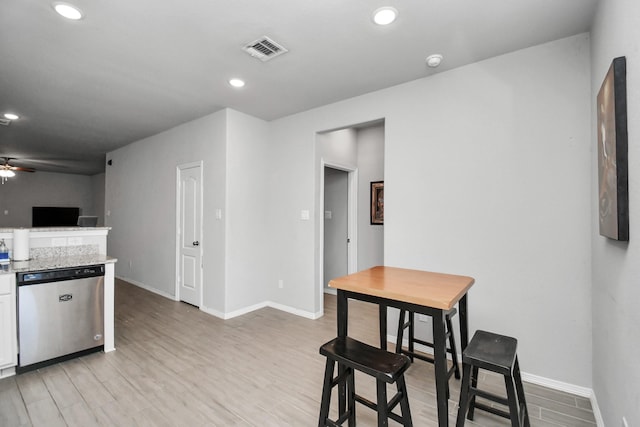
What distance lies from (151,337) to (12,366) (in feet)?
3.44

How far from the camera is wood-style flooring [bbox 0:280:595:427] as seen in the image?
Answer: 1955 mm

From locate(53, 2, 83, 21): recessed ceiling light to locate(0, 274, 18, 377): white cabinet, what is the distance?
203 cm

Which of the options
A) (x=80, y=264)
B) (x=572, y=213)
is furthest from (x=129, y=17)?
(x=572, y=213)

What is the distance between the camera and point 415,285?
191cm

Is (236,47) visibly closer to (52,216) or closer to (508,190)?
(508,190)

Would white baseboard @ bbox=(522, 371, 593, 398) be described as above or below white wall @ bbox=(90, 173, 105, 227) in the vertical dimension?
below

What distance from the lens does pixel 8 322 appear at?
2.39m

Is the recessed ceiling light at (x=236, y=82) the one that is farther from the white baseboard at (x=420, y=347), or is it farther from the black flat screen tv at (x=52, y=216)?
the black flat screen tv at (x=52, y=216)

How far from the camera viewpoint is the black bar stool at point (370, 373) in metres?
1.47

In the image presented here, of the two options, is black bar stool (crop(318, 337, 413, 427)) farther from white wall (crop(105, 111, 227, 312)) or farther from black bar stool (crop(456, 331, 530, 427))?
white wall (crop(105, 111, 227, 312))

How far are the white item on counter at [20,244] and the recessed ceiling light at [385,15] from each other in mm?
3579

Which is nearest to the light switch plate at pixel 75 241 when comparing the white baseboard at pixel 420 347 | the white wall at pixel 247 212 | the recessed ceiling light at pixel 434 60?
the white wall at pixel 247 212

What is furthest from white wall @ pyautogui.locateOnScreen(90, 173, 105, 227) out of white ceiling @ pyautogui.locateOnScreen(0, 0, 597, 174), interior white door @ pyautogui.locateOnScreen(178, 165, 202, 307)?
interior white door @ pyautogui.locateOnScreen(178, 165, 202, 307)

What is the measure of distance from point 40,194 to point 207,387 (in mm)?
10050
